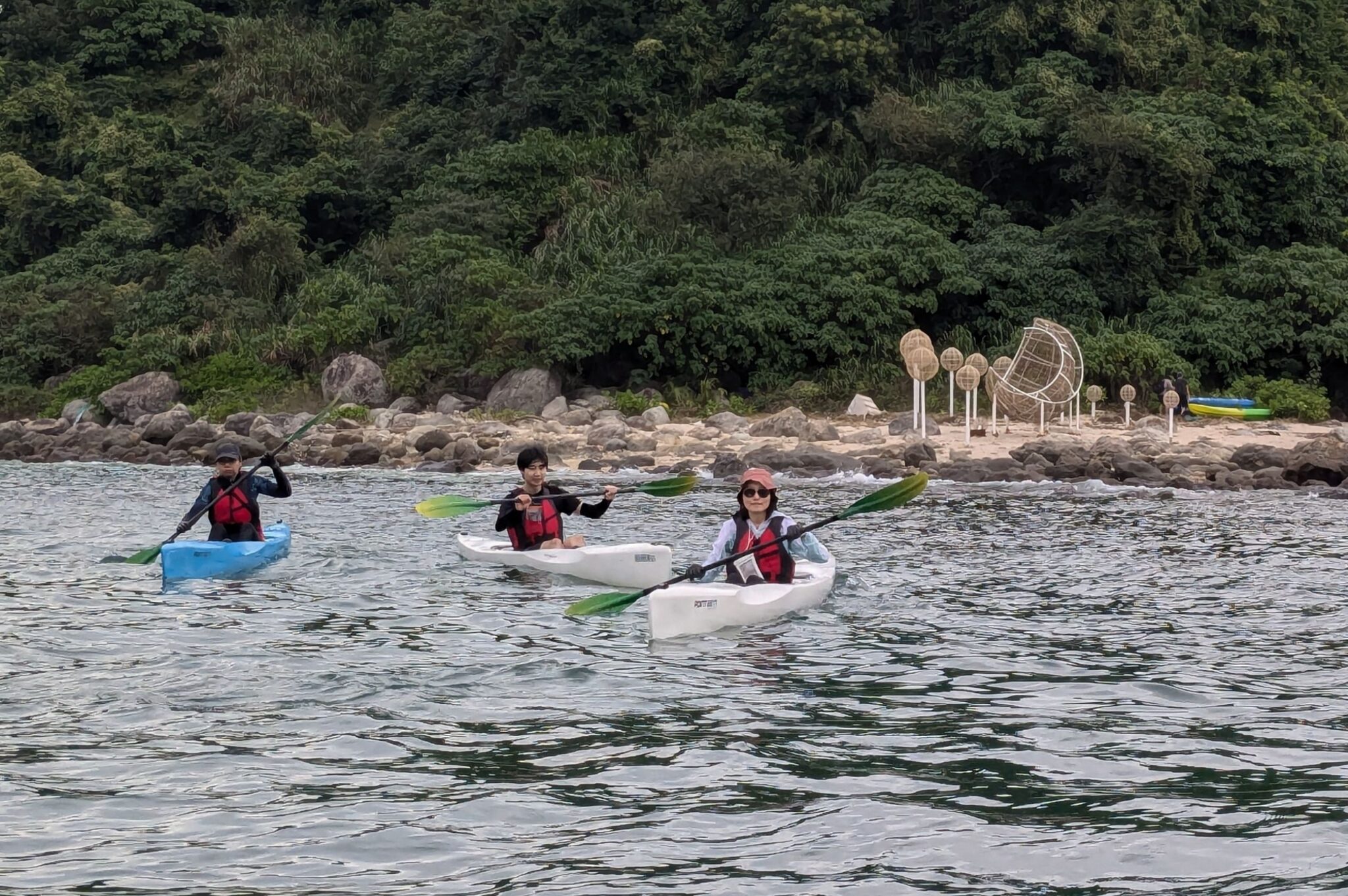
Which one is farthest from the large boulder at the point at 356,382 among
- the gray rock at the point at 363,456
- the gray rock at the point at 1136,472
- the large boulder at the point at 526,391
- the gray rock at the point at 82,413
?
the gray rock at the point at 1136,472

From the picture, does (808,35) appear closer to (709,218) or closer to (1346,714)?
(709,218)

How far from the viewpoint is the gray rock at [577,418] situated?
2377cm

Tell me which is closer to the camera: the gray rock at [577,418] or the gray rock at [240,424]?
the gray rock at [577,418]

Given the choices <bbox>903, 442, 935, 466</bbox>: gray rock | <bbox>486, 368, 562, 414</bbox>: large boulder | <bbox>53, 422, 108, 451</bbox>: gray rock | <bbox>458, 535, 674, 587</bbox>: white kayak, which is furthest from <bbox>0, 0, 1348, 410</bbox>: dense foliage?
<bbox>458, 535, 674, 587</bbox>: white kayak

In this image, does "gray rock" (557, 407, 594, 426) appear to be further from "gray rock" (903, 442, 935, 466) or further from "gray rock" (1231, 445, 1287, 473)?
"gray rock" (1231, 445, 1287, 473)

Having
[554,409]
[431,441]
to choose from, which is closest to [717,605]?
[431,441]

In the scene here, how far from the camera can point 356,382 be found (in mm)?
26766

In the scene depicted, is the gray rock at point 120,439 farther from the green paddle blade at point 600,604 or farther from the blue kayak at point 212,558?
the green paddle blade at point 600,604

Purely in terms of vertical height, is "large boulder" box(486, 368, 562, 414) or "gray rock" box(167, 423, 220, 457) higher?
"large boulder" box(486, 368, 562, 414)

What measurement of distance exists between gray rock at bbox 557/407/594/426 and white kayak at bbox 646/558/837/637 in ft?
49.9

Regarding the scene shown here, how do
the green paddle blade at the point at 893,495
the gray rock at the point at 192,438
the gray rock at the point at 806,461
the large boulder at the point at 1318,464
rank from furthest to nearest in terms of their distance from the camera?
1. the gray rock at the point at 192,438
2. the gray rock at the point at 806,461
3. the large boulder at the point at 1318,464
4. the green paddle blade at the point at 893,495

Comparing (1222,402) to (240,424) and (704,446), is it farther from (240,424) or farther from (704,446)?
(240,424)

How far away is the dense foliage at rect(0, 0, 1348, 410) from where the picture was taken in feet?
83.8

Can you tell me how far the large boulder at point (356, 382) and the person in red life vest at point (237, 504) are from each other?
15.6m
